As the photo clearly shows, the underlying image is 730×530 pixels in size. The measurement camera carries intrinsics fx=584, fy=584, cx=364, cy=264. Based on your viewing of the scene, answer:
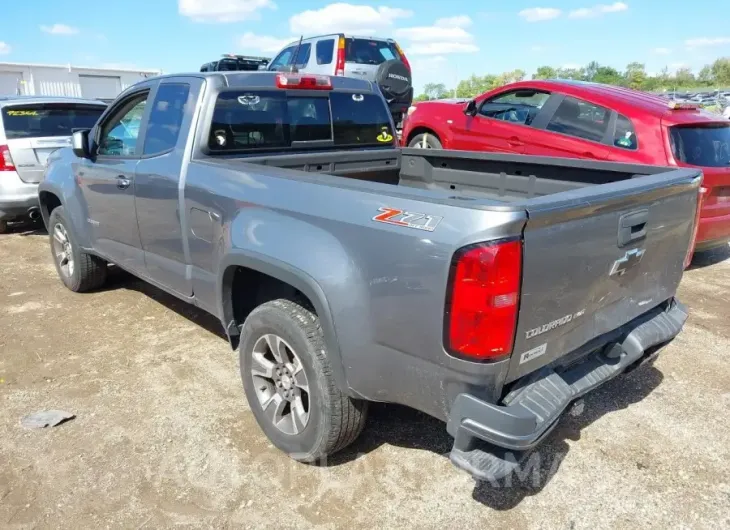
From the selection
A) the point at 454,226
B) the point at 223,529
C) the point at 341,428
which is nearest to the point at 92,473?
the point at 223,529

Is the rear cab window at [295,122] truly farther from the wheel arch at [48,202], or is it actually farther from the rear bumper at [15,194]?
the rear bumper at [15,194]

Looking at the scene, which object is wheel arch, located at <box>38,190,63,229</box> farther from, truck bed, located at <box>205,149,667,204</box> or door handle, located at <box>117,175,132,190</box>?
truck bed, located at <box>205,149,667,204</box>

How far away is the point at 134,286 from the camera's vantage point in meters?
5.55

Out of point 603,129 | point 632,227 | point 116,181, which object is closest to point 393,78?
point 603,129

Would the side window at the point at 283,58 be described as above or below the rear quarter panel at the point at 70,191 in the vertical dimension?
above

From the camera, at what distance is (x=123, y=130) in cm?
426

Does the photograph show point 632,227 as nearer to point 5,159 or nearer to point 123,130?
point 123,130

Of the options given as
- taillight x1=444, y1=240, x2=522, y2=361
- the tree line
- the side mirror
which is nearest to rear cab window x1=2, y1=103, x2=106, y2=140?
the side mirror

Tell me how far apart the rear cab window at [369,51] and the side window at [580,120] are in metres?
5.78

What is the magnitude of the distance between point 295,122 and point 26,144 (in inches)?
189

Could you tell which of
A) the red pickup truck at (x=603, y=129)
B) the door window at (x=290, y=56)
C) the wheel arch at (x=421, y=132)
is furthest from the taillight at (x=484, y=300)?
the door window at (x=290, y=56)

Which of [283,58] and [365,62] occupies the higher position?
[283,58]

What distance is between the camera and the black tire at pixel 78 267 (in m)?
5.02

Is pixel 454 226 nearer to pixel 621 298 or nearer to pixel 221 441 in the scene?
pixel 621 298
